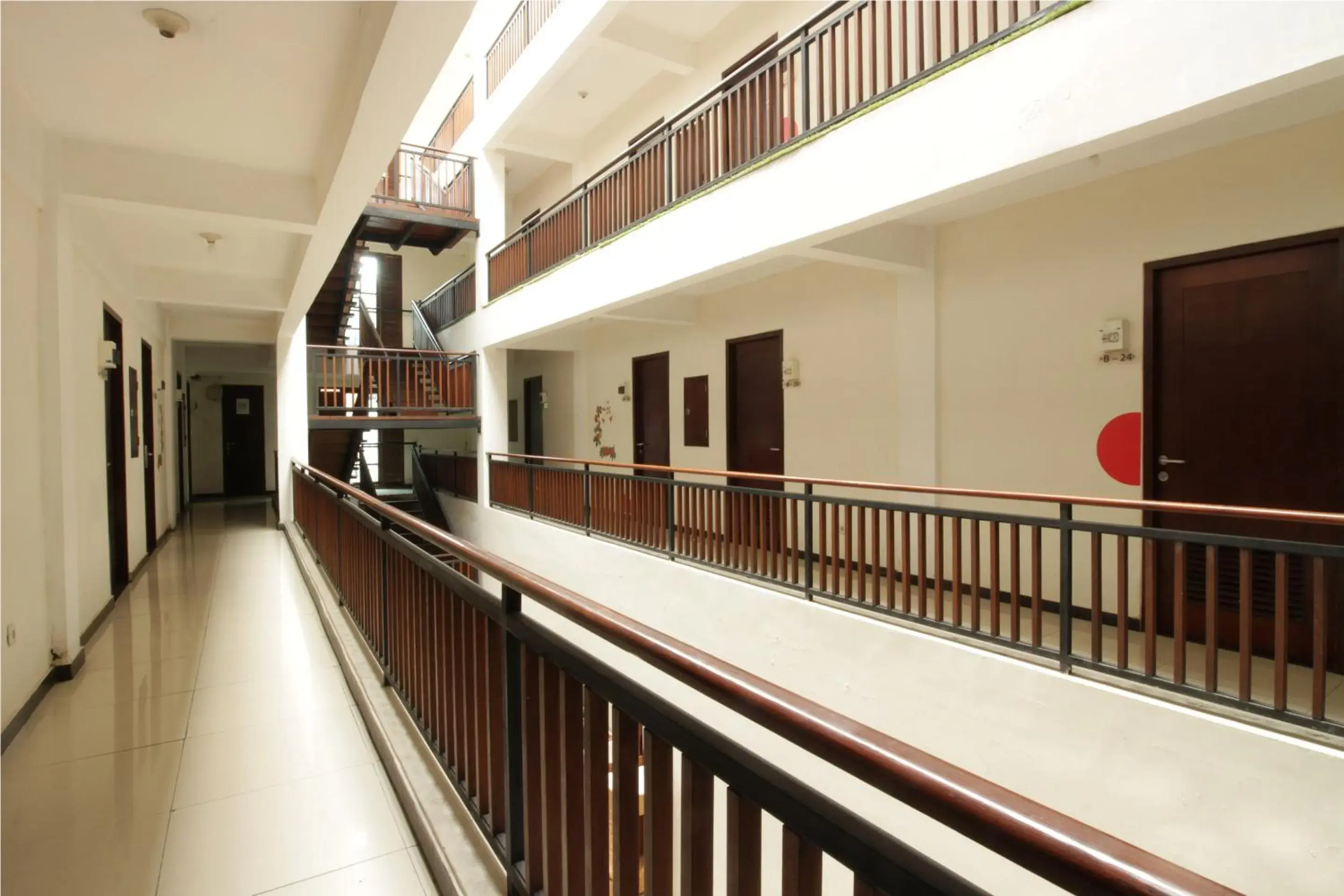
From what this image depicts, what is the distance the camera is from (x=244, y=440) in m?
12.2

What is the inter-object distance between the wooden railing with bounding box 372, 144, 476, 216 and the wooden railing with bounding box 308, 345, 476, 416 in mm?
2125

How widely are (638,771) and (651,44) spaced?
8023mm

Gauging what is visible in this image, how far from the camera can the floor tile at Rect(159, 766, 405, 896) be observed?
171 cm

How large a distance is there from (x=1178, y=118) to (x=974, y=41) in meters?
1.08

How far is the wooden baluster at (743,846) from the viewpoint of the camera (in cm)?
85

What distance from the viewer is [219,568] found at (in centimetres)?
550

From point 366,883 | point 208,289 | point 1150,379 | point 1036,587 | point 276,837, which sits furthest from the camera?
point 208,289

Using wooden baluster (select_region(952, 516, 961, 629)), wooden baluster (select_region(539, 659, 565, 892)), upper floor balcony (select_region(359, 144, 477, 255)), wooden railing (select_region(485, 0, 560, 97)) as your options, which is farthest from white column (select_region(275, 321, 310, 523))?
wooden baluster (select_region(539, 659, 565, 892))

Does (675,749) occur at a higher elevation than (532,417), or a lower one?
lower

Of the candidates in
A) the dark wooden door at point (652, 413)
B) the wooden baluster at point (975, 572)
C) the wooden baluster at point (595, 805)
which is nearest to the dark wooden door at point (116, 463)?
the wooden baluster at point (595, 805)

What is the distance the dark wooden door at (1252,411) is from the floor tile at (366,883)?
11.5ft

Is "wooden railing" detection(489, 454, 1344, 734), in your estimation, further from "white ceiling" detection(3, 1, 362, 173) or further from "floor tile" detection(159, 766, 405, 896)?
"white ceiling" detection(3, 1, 362, 173)

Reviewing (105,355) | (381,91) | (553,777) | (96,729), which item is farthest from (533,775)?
(105,355)

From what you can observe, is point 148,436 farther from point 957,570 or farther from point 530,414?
point 957,570
